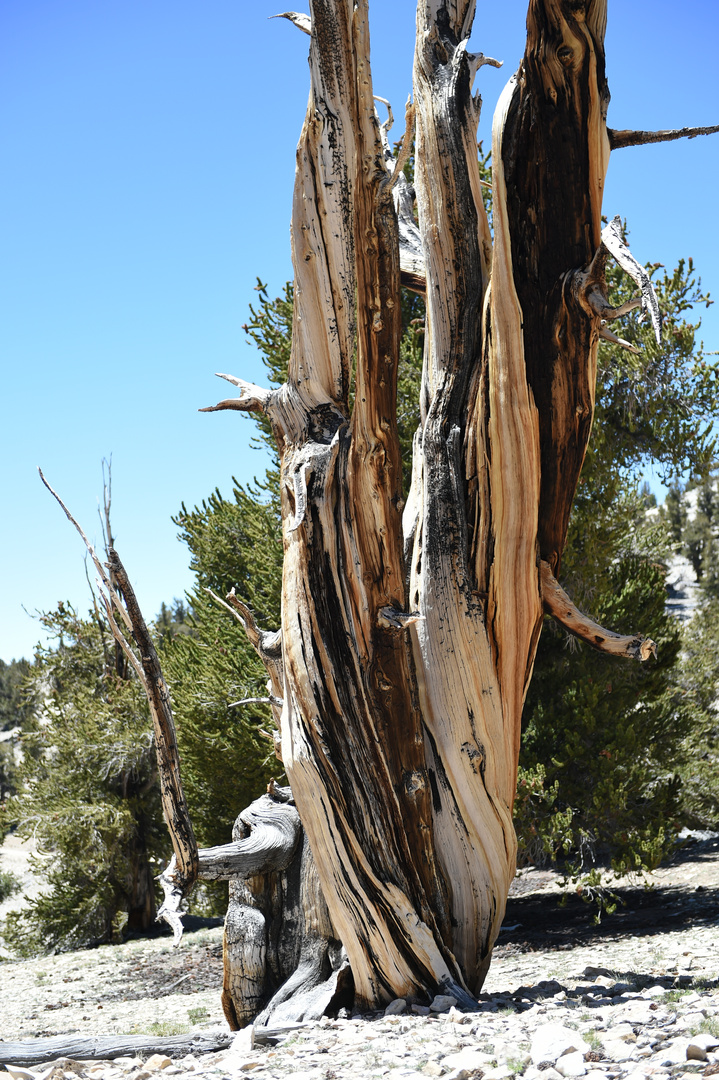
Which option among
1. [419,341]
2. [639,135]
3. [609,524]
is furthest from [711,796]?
[639,135]

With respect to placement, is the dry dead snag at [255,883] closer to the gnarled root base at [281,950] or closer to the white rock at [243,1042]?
the gnarled root base at [281,950]

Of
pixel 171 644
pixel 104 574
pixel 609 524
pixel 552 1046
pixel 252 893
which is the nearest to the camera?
pixel 552 1046

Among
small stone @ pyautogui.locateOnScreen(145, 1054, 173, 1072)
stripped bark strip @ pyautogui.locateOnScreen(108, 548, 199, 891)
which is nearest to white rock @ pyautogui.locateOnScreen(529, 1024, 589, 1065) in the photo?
small stone @ pyautogui.locateOnScreen(145, 1054, 173, 1072)

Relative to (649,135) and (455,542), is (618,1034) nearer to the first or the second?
(455,542)

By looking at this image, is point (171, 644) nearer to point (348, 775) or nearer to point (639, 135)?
point (348, 775)

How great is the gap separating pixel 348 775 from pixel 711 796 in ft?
31.7

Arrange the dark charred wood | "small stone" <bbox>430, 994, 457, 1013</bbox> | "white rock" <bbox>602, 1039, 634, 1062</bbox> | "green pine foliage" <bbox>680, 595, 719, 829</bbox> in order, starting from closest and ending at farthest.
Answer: "white rock" <bbox>602, 1039, 634, 1062</bbox>
"small stone" <bbox>430, 994, 457, 1013</bbox>
the dark charred wood
"green pine foliage" <bbox>680, 595, 719, 829</bbox>

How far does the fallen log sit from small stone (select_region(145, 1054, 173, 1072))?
230 mm

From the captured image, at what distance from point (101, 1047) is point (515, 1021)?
138 cm

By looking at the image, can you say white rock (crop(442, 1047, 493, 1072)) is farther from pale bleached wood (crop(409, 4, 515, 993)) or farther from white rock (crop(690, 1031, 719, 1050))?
pale bleached wood (crop(409, 4, 515, 993))

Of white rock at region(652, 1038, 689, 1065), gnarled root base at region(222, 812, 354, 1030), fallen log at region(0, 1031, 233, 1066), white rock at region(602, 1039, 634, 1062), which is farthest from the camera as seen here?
gnarled root base at region(222, 812, 354, 1030)

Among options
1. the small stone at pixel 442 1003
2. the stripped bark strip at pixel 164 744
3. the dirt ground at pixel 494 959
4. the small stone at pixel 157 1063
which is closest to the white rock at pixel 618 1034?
the small stone at pixel 442 1003

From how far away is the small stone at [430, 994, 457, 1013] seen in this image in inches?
115

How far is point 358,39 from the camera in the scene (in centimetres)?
342
